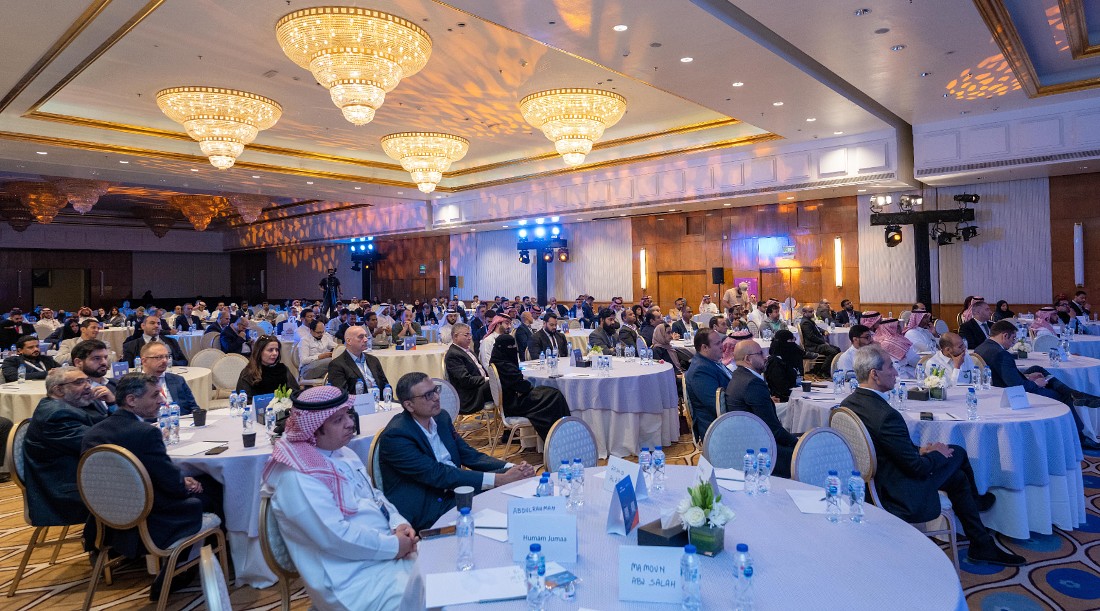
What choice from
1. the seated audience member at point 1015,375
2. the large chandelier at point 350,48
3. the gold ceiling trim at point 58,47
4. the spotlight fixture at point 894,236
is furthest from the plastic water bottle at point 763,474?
the spotlight fixture at point 894,236

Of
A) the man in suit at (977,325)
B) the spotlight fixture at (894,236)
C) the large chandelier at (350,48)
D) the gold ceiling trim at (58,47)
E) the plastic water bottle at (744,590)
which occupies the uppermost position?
the gold ceiling trim at (58,47)

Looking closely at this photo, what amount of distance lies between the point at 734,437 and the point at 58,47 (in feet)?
27.1

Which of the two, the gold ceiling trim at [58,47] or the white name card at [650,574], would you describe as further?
the gold ceiling trim at [58,47]

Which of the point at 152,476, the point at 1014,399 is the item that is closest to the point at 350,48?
the point at 152,476

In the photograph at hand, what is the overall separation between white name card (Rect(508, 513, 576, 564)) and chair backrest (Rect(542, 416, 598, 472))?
4.13 feet

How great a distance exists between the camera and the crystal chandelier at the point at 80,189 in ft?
53.8

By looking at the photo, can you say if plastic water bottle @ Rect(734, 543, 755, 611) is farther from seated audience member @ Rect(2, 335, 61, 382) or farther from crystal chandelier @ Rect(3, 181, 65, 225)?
crystal chandelier @ Rect(3, 181, 65, 225)

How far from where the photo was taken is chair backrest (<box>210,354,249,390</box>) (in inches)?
311

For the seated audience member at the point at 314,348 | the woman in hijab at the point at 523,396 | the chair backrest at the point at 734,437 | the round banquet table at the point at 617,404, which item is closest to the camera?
the chair backrest at the point at 734,437

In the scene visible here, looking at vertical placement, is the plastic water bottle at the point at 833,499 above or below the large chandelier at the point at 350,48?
below

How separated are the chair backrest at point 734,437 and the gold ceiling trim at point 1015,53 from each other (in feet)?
18.8

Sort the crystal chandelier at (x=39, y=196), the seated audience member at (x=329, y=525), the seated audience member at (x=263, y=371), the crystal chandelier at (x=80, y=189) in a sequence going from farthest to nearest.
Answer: the crystal chandelier at (x=39, y=196)
the crystal chandelier at (x=80, y=189)
the seated audience member at (x=263, y=371)
the seated audience member at (x=329, y=525)

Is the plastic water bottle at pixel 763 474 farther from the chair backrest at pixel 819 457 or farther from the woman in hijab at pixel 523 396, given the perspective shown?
the woman in hijab at pixel 523 396

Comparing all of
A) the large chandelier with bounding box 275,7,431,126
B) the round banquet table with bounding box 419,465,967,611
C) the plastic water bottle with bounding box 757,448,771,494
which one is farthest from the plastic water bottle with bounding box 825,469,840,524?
the large chandelier with bounding box 275,7,431,126
